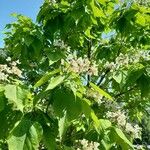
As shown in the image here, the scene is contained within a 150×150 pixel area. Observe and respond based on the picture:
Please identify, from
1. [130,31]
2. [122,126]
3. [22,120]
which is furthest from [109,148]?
[130,31]

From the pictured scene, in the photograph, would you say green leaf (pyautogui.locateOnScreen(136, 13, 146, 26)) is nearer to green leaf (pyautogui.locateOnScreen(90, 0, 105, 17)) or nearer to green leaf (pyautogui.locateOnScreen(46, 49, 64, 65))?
green leaf (pyautogui.locateOnScreen(90, 0, 105, 17))

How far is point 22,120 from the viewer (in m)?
3.10

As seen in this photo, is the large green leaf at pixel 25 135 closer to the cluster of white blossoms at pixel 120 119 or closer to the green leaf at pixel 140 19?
the cluster of white blossoms at pixel 120 119

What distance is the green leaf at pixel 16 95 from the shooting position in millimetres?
2992

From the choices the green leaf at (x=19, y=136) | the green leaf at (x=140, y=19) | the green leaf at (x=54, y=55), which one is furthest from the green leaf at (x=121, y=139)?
the green leaf at (x=140, y=19)

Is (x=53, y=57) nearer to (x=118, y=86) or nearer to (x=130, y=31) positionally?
(x=118, y=86)

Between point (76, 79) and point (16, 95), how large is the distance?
48cm

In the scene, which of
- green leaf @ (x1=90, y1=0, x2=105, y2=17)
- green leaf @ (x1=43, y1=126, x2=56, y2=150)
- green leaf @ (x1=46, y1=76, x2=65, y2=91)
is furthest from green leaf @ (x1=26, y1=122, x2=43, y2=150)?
→ green leaf @ (x1=90, y1=0, x2=105, y2=17)

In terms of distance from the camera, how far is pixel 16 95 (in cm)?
304

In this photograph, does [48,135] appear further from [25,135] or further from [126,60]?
[126,60]

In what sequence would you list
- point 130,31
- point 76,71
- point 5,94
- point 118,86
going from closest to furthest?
point 5,94 < point 76,71 < point 118,86 < point 130,31

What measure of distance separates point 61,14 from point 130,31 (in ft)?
3.27

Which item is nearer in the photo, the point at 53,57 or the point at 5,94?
the point at 5,94

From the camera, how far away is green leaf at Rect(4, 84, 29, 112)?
299 cm
